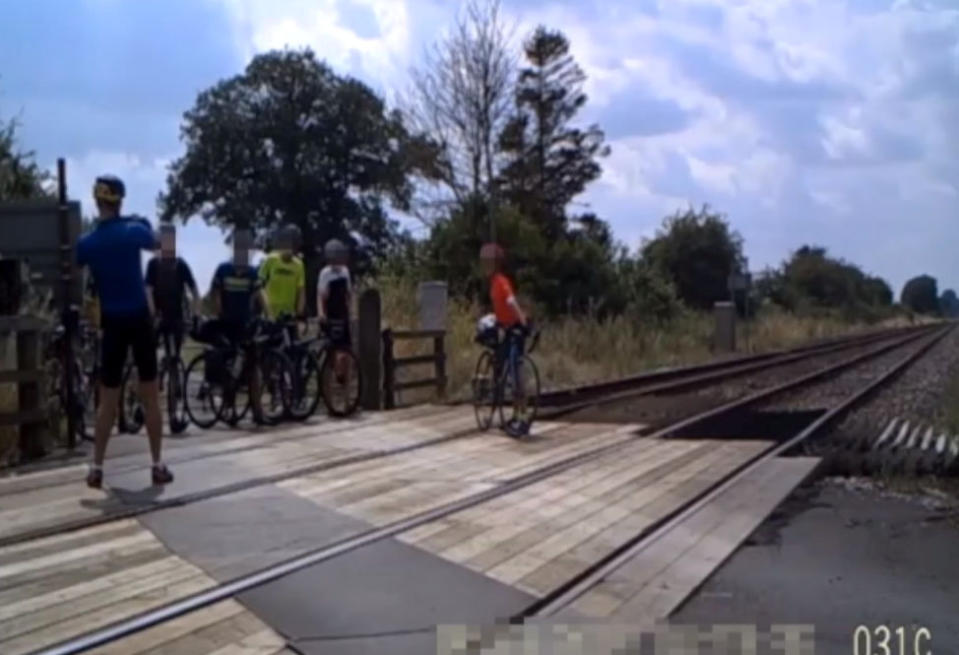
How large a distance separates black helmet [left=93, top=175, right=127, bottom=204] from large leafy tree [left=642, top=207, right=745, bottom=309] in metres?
57.5

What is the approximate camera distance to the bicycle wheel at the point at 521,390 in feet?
47.8

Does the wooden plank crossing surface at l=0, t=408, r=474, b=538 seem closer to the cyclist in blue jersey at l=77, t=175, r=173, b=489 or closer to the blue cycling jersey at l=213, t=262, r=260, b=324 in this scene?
the cyclist in blue jersey at l=77, t=175, r=173, b=489

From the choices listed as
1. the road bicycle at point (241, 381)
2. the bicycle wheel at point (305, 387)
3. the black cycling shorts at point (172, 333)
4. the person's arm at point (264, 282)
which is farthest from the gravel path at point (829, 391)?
the black cycling shorts at point (172, 333)

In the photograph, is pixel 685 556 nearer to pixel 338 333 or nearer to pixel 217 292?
pixel 217 292

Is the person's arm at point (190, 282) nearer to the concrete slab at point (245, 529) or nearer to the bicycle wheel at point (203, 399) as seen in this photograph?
the bicycle wheel at point (203, 399)

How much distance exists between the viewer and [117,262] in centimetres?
984

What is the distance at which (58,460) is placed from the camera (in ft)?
37.9

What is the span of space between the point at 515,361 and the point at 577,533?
229 inches

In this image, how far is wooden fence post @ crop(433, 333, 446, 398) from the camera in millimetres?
18855

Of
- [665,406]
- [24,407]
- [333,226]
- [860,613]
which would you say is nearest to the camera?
[860,613]

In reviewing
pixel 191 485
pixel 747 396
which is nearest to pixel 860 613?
pixel 191 485

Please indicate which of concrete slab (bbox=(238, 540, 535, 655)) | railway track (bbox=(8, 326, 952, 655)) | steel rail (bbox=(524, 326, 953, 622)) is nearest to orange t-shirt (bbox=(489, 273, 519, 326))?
railway track (bbox=(8, 326, 952, 655))

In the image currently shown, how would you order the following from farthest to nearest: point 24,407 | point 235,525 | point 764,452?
point 764,452
point 24,407
point 235,525

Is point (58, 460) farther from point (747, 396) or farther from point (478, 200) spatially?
point (478, 200)
